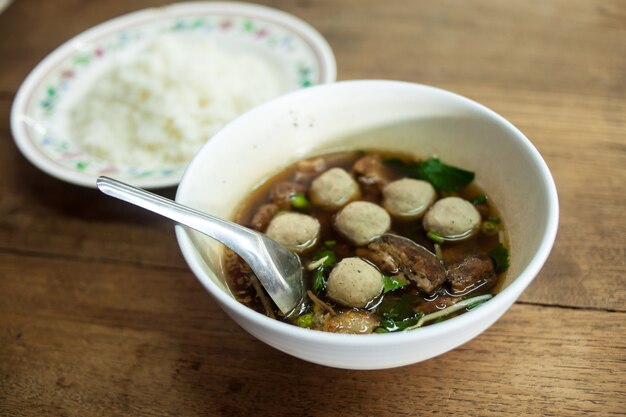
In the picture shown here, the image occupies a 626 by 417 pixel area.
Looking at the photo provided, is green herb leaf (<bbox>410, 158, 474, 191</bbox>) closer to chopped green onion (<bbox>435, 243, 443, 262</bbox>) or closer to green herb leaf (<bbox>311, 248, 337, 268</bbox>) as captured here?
chopped green onion (<bbox>435, 243, 443, 262</bbox>)

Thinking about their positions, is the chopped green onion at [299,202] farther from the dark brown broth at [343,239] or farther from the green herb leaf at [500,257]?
the green herb leaf at [500,257]

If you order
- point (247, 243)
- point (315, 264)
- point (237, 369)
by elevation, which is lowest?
point (237, 369)

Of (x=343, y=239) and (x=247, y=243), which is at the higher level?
(x=247, y=243)

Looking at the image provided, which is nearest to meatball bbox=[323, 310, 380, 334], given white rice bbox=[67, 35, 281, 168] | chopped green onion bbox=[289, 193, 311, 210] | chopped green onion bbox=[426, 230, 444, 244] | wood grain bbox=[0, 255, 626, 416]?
wood grain bbox=[0, 255, 626, 416]

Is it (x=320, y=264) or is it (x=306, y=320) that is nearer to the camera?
(x=306, y=320)

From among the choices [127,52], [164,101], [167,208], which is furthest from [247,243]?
[127,52]

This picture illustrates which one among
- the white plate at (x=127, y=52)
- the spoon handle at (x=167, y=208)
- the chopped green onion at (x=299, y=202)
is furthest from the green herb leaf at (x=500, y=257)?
the white plate at (x=127, y=52)

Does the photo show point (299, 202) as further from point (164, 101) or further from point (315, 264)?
point (164, 101)
